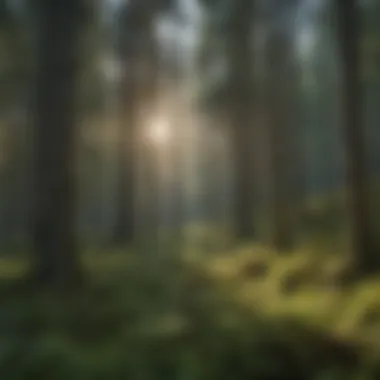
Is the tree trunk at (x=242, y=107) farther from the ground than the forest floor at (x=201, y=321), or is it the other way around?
the tree trunk at (x=242, y=107)

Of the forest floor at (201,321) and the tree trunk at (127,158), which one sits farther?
the tree trunk at (127,158)

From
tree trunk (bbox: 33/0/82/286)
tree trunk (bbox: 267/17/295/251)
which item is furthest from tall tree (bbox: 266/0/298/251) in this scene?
tree trunk (bbox: 33/0/82/286)

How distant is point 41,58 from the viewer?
2.30 meters

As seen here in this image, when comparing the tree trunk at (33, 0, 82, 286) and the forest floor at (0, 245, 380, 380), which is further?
the tree trunk at (33, 0, 82, 286)

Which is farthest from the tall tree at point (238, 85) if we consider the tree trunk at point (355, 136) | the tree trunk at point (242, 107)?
the tree trunk at point (355, 136)

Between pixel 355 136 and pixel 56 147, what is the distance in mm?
840

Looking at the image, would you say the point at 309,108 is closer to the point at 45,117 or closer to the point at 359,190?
the point at 359,190

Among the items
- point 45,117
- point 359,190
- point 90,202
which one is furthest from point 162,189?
point 359,190

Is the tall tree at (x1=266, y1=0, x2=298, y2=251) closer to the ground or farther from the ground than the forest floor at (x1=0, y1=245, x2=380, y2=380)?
farther from the ground

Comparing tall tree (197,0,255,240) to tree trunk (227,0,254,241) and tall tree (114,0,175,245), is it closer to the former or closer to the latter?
tree trunk (227,0,254,241)

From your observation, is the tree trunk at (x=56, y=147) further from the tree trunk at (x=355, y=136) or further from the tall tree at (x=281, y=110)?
the tree trunk at (x=355, y=136)

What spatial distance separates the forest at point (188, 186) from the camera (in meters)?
2.18

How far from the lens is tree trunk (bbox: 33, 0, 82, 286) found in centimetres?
225

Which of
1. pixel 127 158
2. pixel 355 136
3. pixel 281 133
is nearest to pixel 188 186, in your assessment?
pixel 127 158
